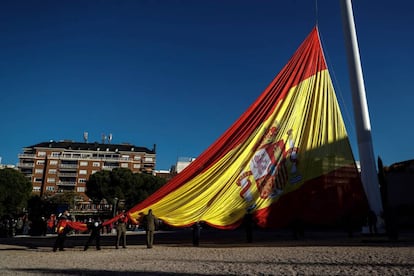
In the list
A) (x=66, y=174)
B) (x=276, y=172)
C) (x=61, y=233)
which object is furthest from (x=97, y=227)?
(x=66, y=174)

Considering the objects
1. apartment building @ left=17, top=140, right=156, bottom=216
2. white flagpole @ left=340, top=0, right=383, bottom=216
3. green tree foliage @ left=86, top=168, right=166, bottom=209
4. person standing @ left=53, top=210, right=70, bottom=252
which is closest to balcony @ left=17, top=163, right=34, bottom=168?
apartment building @ left=17, top=140, right=156, bottom=216

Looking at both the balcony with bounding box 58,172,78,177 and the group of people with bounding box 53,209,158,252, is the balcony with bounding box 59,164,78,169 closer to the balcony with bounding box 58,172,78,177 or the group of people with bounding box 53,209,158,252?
the balcony with bounding box 58,172,78,177

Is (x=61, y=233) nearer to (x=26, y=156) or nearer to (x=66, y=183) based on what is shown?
(x=66, y=183)

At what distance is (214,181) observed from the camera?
1436 cm

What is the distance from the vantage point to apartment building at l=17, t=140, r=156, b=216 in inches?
3942

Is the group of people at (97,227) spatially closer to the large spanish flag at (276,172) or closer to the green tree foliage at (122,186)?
the large spanish flag at (276,172)

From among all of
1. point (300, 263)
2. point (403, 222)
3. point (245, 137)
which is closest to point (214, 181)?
A: point (245, 137)

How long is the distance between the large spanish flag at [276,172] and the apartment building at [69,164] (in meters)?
88.6

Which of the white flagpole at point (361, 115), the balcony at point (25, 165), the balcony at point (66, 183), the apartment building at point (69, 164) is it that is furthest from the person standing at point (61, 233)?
the balcony at point (25, 165)

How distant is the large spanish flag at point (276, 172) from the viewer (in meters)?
14.1

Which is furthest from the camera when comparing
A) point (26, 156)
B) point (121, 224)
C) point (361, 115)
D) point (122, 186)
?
point (26, 156)

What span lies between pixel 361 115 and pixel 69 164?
318 feet

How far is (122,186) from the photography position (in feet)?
226

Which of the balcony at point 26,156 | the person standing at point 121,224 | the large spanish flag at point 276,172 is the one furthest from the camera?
the balcony at point 26,156
